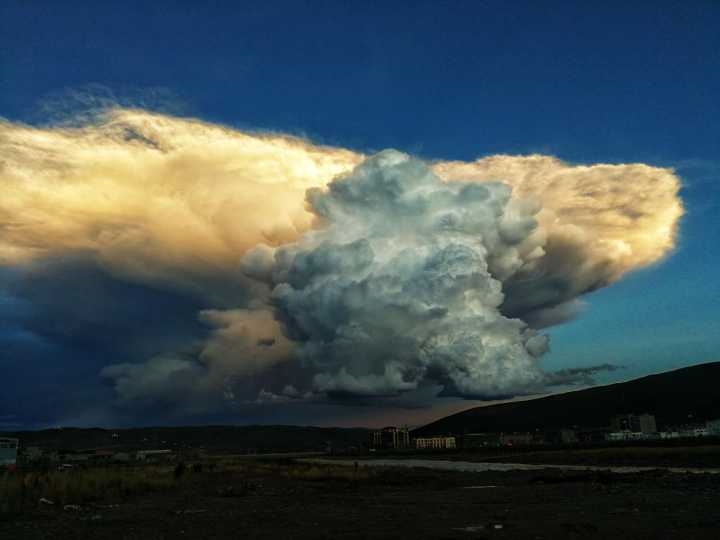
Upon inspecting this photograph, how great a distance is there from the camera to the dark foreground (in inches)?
926

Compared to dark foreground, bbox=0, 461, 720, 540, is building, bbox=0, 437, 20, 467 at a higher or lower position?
higher

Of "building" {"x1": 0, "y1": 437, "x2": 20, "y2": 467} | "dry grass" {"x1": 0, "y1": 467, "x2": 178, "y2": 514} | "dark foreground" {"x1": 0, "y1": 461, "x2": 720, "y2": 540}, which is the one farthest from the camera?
"building" {"x1": 0, "y1": 437, "x2": 20, "y2": 467}

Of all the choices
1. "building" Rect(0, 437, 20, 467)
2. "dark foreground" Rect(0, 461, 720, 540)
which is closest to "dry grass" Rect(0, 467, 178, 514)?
"dark foreground" Rect(0, 461, 720, 540)

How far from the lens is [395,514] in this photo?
30.2 metres

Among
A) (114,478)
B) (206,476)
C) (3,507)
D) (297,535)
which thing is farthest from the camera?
(206,476)

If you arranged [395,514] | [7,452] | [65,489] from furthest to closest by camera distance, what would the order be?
[7,452], [65,489], [395,514]

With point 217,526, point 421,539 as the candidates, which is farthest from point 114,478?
point 421,539

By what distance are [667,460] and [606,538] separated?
252ft

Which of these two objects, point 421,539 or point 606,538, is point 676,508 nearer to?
point 606,538

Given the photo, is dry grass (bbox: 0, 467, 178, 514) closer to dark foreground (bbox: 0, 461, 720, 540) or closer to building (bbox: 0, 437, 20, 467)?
dark foreground (bbox: 0, 461, 720, 540)

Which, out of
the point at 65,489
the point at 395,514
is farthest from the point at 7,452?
the point at 395,514

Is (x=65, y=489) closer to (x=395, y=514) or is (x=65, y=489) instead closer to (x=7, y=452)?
(x=395, y=514)

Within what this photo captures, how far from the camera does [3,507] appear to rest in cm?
3219

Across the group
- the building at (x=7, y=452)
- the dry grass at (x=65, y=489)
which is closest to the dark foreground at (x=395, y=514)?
the dry grass at (x=65, y=489)
